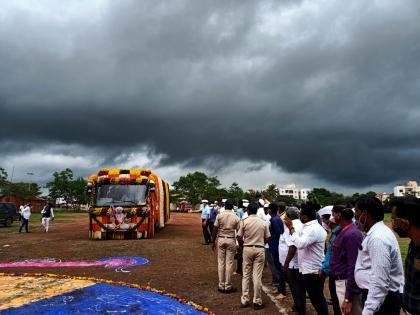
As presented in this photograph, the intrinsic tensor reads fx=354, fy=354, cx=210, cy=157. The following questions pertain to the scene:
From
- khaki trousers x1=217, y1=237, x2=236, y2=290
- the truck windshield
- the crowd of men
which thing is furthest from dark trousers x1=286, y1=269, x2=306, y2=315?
the truck windshield

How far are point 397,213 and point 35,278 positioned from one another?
9.15 m

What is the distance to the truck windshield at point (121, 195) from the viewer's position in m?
17.5

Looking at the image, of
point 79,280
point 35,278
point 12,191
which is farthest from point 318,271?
point 12,191

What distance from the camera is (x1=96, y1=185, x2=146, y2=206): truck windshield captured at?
1755 cm

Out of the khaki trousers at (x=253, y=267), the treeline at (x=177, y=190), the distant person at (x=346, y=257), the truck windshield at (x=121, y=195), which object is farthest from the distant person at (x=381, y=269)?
the treeline at (x=177, y=190)

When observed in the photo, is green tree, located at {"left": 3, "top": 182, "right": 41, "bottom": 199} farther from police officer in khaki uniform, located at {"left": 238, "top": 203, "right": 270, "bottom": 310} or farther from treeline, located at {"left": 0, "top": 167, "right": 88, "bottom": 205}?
police officer in khaki uniform, located at {"left": 238, "top": 203, "right": 270, "bottom": 310}

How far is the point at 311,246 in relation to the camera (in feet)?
18.4

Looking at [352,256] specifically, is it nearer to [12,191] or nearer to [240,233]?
[240,233]

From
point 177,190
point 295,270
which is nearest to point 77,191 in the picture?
point 177,190

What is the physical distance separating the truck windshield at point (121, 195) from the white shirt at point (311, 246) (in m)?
13.1

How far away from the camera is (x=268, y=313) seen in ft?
22.0

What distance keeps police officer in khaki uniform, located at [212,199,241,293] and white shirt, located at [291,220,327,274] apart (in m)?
2.76

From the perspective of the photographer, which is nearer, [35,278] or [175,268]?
[35,278]

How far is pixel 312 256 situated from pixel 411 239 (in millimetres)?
2502
